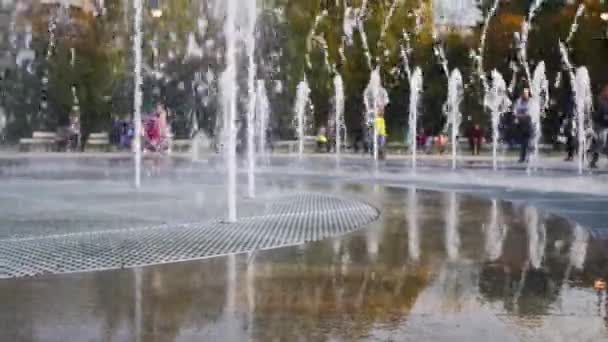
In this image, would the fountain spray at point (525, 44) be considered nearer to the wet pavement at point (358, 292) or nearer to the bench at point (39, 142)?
the bench at point (39, 142)

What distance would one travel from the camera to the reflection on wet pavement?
5.02 meters

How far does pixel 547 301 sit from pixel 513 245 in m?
2.51

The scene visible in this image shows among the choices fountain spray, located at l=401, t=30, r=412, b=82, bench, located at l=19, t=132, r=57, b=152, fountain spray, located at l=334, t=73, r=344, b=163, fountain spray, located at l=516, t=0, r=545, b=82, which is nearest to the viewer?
bench, located at l=19, t=132, r=57, b=152

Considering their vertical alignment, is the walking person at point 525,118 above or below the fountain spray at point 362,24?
below

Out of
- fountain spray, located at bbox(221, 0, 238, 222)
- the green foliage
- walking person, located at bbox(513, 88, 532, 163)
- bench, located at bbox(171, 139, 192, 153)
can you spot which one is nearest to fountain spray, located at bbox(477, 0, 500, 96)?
the green foliage

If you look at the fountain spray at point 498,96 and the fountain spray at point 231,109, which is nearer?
the fountain spray at point 231,109

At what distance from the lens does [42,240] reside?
28.2ft

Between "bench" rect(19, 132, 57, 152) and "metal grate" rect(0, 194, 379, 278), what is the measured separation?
2560 centimetres

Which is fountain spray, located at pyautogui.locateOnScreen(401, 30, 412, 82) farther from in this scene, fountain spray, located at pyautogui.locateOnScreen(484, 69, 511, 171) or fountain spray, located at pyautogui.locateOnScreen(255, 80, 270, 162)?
fountain spray, located at pyautogui.locateOnScreen(255, 80, 270, 162)

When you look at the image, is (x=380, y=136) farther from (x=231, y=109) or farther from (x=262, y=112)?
(x=231, y=109)

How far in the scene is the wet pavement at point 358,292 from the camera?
5.04 metres

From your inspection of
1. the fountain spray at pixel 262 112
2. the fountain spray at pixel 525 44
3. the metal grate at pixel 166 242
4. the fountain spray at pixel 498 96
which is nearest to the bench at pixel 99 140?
the fountain spray at pixel 262 112

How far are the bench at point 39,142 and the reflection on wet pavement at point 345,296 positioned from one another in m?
28.0

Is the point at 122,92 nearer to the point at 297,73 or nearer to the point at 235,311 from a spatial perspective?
the point at 297,73
